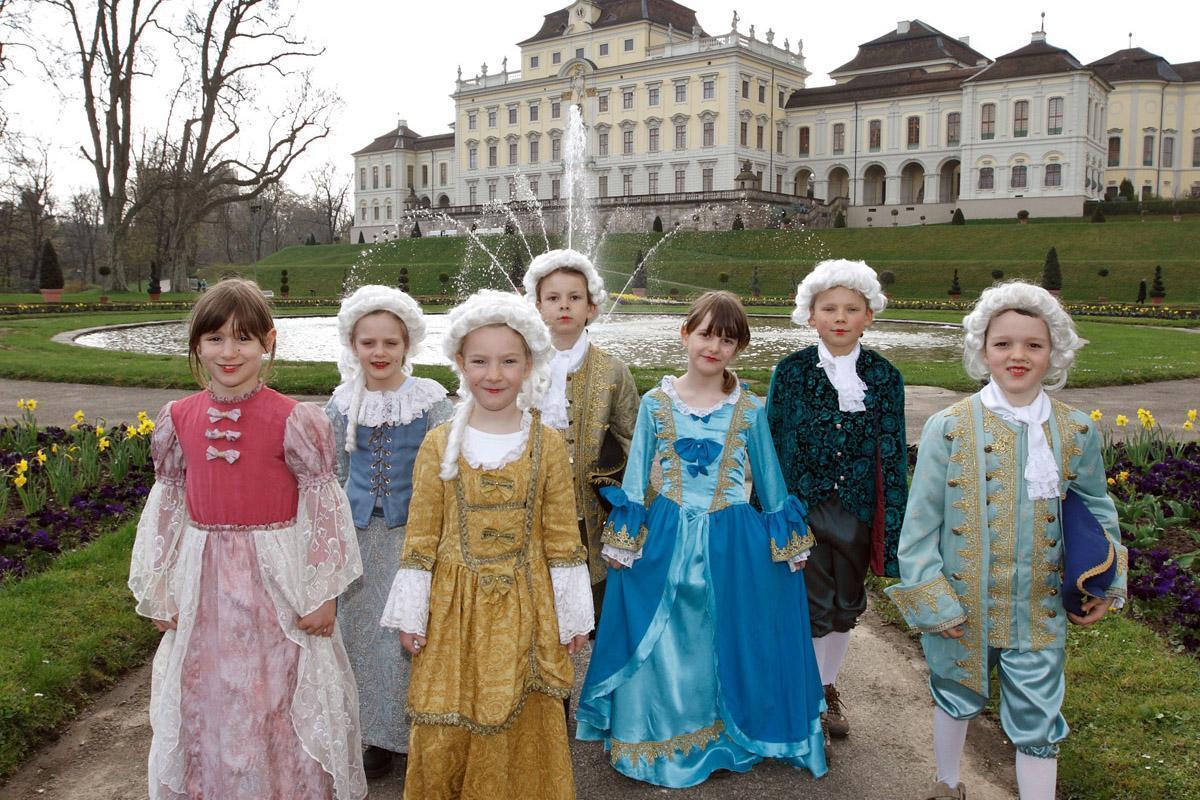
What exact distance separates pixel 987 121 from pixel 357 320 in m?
56.9

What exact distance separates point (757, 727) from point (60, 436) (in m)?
5.63

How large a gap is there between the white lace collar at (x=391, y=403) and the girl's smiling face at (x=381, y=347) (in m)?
0.04

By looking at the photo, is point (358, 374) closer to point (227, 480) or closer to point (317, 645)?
point (227, 480)

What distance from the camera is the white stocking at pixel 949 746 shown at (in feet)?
9.27

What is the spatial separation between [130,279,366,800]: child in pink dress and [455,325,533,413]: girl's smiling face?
0.44 m

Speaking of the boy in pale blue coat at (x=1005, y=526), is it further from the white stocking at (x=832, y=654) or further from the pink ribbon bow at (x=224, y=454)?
the pink ribbon bow at (x=224, y=454)

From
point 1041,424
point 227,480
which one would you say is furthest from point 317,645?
point 1041,424

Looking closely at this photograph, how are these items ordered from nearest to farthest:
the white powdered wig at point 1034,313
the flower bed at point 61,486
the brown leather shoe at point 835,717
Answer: the white powdered wig at point 1034,313 → the brown leather shoe at point 835,717 → the flower bed at point 61,486

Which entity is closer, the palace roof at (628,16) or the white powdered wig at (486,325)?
the white powdered wig at (486,325)

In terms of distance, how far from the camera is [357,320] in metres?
3.17

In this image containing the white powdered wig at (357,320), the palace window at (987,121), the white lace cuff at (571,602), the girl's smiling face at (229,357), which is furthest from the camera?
the palace window at (987,121)

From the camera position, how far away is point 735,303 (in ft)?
10.3

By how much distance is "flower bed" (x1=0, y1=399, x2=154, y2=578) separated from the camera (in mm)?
4699

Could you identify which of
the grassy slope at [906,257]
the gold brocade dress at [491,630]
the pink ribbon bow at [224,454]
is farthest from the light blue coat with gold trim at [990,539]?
the grassy slope at [906,257]
